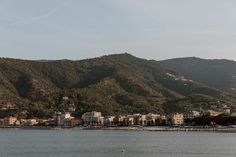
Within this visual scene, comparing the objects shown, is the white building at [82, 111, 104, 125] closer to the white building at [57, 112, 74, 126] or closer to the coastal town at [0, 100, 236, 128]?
the coastal town at [0, 100, 236, 128]

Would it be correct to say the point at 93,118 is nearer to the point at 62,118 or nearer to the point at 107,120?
the point at 107,120

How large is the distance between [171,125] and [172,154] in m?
108

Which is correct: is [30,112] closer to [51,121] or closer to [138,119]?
[51,121]

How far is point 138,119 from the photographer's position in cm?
17762

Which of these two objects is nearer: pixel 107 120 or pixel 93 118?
pixel 107 120

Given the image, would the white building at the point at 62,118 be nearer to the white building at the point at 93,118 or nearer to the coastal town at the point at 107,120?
the coastal town at the point at 107,120

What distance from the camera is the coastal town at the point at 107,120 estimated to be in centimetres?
17175

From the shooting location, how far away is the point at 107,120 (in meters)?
180

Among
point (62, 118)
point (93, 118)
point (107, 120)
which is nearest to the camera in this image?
point (107, 120)

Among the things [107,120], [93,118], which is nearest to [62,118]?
[93,118]

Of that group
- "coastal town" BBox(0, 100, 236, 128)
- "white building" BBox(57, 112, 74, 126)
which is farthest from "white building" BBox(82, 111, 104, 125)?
"white building" BBox(57, 112, 74, 126)

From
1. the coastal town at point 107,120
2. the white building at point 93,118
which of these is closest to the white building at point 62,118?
the coastal town at point 107,120

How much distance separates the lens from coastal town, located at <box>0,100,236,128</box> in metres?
172

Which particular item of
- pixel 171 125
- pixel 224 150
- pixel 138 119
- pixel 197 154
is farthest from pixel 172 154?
pixel 138 119
